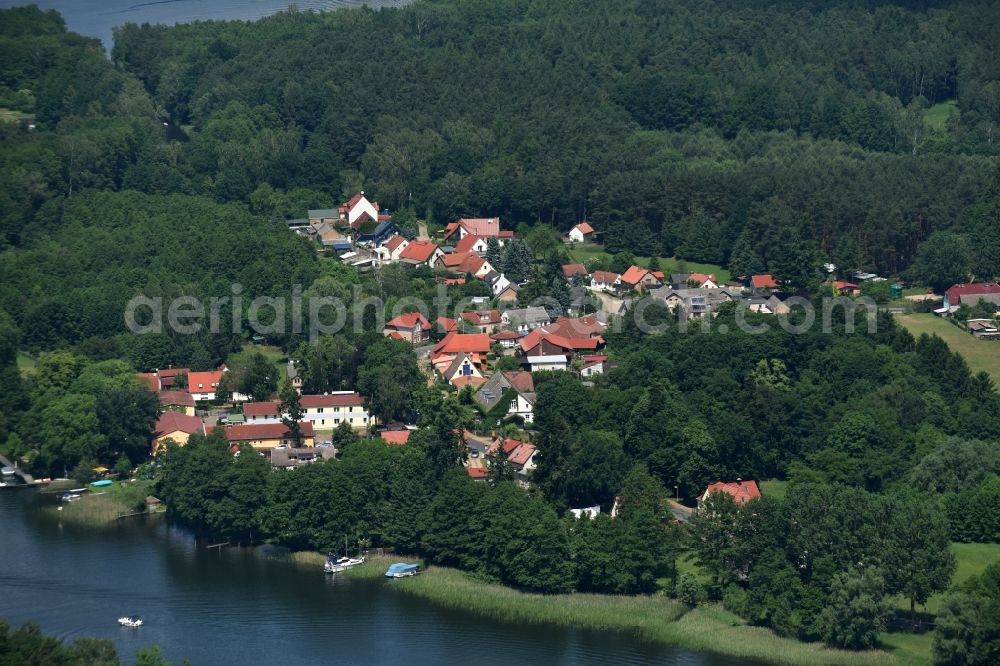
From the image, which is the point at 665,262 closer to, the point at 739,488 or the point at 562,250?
the point at 562,250

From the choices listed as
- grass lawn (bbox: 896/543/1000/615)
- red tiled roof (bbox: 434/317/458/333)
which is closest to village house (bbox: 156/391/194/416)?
red tiled roof (bbox: 434/317/458/333)

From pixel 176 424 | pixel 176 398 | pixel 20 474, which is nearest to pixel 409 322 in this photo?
pixel 176 398

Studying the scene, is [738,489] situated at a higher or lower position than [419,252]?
lower

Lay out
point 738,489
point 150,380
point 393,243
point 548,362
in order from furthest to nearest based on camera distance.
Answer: point 393,243 → point 548,362 → point 150,380 → point 738,489

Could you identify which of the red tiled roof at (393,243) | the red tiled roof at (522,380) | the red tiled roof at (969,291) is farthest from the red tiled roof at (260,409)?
the red tiled roof at (969,291)

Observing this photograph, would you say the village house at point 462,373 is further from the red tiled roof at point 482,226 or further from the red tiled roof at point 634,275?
the red tiled roof at point 482,226

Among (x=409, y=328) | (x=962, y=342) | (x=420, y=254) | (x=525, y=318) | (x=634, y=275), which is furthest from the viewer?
(x=420, y=254)

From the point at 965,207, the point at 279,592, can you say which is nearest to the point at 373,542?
the point at 279,592
